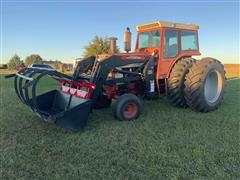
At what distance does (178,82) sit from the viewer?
215 inches

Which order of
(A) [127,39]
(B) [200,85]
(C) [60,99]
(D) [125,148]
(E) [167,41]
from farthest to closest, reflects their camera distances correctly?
(A) [127,39] → (E) [167,41] → (B) [200,85] → (C) [60,99] → (D) [125,148]

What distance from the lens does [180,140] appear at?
368cm

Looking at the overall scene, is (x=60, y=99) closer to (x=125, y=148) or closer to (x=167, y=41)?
(x=125, y=148)

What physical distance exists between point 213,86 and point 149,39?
7.19 ft

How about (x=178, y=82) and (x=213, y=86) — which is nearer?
(x=178, y=82)

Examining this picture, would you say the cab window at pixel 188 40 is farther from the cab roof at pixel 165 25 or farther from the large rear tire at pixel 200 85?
the large rear tire at pixel 200 85

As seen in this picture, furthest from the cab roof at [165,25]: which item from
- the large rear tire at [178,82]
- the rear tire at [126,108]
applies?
the rear tire at [126,108]

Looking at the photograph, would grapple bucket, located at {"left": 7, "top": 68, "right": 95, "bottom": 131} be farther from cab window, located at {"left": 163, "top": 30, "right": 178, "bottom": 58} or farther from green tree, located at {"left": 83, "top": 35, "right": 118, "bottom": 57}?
green tree, located at {"left": 83, "top": 35, "right": 118, "bottom": 57}

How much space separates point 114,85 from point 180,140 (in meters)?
2.13

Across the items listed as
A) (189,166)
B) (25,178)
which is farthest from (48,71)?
(189,166)

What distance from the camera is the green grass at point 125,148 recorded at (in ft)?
8.95

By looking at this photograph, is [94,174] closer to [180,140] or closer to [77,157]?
[77,157]

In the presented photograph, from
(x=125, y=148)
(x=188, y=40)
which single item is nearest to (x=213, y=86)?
(x=188, y=40)

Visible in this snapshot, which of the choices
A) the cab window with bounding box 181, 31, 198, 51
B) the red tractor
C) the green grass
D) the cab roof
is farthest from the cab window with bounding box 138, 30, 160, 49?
the green grass
